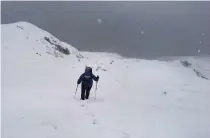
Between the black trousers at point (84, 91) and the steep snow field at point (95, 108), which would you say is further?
the black trousers at point (84, 91)

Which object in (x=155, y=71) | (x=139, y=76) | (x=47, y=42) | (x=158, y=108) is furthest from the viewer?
(x=47, y=42)

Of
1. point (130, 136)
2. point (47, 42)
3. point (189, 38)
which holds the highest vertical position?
point (189, 38)

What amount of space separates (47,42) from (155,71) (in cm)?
1313

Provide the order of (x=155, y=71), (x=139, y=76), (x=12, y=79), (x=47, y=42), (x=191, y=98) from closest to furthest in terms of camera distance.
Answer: (x=191, y=98) → (x=12, y=79) → (x=139, y=76) → (x=155, y=71) → (x=47, y=42)

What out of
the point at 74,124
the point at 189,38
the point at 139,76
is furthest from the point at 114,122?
the point at 189,38

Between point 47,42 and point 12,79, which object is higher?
point 47,42

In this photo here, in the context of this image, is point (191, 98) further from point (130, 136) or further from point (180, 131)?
point (130, 136)

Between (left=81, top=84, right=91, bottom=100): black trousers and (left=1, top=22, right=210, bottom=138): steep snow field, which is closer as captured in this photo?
(left=1, top=22, right=210, bottom=138): steep snow field

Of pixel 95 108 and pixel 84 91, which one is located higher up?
pixel 84 91

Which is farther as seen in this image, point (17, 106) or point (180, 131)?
point (17, 106)

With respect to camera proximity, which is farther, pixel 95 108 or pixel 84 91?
pixel 84 91

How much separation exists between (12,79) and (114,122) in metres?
12.8

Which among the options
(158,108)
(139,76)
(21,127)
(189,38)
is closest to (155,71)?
(139,76)

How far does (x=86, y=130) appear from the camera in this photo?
34.5 ft
